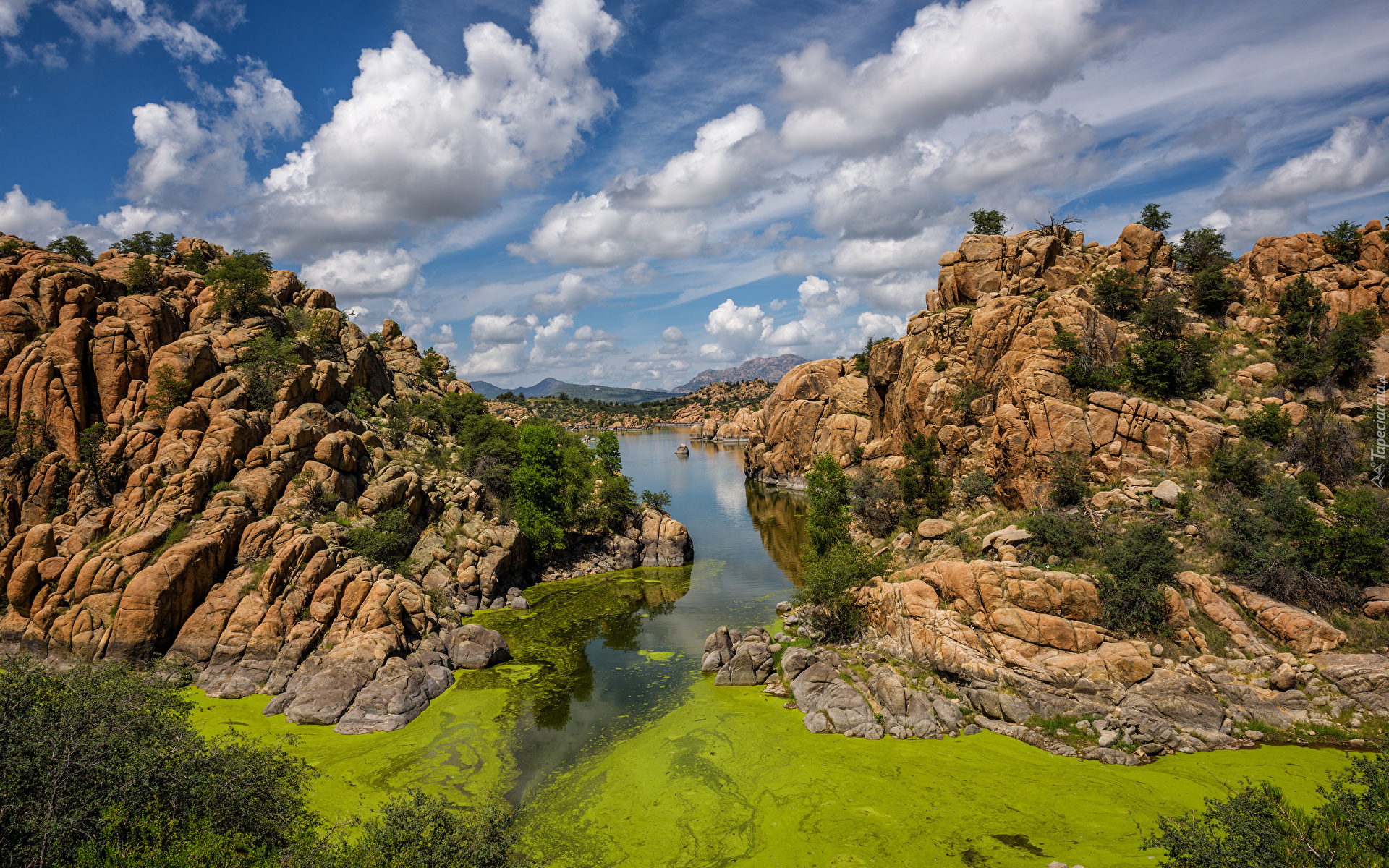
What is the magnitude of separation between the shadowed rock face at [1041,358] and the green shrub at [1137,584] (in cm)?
944

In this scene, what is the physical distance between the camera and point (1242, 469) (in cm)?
3008

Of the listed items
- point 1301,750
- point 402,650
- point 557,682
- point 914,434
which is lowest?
point 1301,750

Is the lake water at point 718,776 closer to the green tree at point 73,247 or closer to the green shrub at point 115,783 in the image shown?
the green shrub at point 115,783

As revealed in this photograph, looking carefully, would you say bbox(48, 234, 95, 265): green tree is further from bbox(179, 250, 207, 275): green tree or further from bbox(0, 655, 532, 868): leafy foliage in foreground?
bbox(0, 655, 532, 868): leafy foliage in foreground

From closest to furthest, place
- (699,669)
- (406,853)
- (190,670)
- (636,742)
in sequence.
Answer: (406,853), (636,742), (190,670), (699,669)

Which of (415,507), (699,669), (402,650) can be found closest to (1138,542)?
(699,669)

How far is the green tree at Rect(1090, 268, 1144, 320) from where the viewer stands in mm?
42500

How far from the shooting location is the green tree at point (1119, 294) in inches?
1673

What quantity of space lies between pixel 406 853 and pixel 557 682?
18.1 m

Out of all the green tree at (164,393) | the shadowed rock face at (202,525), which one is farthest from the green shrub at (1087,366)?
the green tree at (164,393)

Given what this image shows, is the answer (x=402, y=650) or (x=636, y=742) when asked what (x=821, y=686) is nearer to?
(x=636, y=742)

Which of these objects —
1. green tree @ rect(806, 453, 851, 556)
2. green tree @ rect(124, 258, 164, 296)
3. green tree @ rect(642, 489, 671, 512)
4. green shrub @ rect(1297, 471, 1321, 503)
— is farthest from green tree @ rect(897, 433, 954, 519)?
green tree @ rect(124, 258, 164, 296)

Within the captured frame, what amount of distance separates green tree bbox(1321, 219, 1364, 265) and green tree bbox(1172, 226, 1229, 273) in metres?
5.90

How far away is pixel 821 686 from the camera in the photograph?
90.6 feet
